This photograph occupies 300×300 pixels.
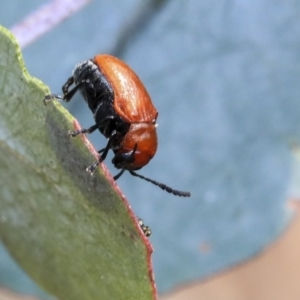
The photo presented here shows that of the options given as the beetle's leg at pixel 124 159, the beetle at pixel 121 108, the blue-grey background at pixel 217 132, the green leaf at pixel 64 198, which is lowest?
the green leaf at pixel 64 198

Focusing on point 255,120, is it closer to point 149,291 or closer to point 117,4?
point 117,4

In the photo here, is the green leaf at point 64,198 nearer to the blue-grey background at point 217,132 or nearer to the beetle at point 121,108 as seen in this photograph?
the beetle at point 121,108

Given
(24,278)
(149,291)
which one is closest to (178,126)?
(24,278)

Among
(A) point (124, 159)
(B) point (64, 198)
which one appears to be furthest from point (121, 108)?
(B) point (64, 198)

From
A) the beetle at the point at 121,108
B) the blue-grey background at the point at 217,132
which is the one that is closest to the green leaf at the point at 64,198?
the beetle at the point at 121,108

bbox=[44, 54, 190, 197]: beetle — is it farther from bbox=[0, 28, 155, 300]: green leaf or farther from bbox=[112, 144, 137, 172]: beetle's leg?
bbox=[0, 28, 155, 300]: green leaf

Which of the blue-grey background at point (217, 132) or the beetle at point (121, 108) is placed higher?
the blue-grey background at point (217, 132)
